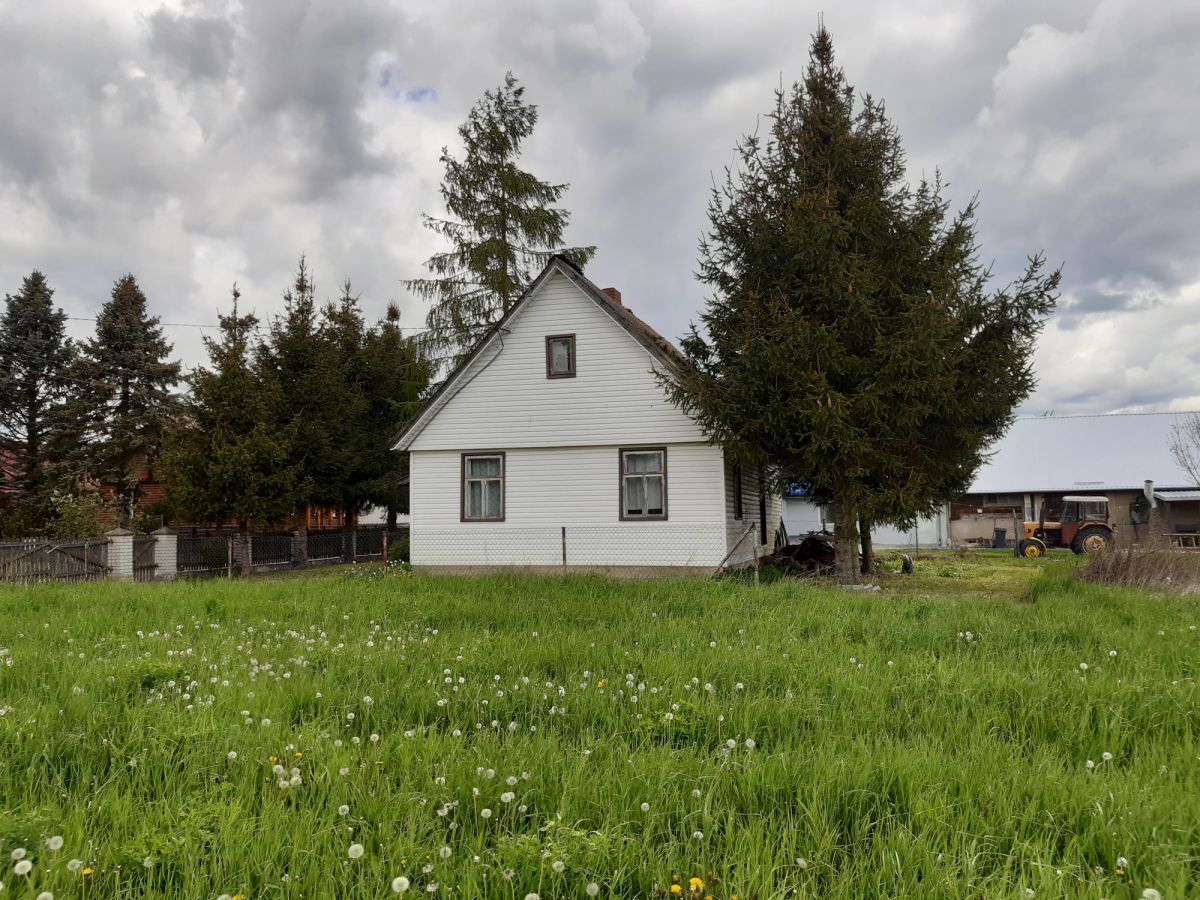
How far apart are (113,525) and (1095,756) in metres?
28.7

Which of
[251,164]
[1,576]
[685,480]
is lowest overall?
[1,576]

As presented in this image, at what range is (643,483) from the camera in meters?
17.1

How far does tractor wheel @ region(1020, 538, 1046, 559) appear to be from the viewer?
26.1m

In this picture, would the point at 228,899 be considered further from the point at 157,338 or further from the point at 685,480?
the point at 157,338

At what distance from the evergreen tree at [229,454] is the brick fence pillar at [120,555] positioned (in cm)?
289

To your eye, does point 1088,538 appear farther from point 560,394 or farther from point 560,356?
point 560,356

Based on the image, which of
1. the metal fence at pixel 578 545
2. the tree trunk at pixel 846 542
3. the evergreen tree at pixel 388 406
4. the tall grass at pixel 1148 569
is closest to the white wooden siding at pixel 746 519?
the metal fence at pixel 578 545

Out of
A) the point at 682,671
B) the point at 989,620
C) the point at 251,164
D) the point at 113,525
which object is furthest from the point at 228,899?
the point at 113,525

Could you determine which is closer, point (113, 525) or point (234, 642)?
point (234, 642)

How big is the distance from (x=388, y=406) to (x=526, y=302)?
46.4 feet

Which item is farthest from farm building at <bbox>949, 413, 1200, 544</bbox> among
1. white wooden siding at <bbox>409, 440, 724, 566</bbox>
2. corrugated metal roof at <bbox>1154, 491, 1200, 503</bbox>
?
white wooden siding at <bbox>409, 440, 724, 566</bbox>

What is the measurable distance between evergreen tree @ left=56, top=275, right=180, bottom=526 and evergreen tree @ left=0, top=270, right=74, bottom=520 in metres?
0.77

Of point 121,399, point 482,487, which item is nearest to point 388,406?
point 121,399

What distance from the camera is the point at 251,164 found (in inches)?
625
